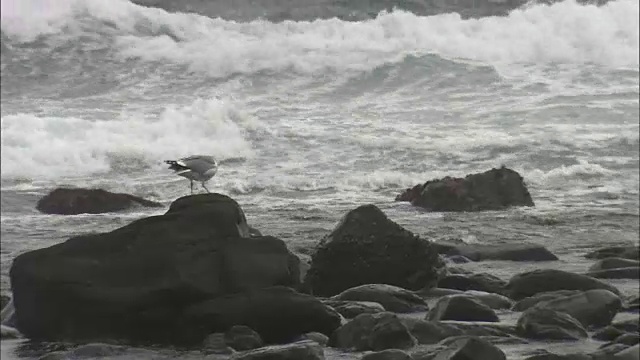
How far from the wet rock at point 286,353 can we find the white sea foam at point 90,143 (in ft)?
4.19

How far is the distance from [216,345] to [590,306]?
127 centimetres

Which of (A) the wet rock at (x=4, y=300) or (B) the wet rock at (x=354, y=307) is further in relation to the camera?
(A) the wet rock at (x=4, y=300)

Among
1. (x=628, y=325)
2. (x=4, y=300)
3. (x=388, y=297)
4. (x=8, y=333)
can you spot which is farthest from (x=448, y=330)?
(x=4, y=300)

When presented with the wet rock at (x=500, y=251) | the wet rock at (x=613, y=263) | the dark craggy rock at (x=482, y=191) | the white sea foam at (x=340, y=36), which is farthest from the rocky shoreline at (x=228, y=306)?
the white sea foam at (x=340, y=36)

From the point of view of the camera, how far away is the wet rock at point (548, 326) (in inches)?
119

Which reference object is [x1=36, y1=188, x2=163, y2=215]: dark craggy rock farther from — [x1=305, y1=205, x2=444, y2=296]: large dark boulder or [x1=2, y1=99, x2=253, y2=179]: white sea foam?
[x1=305, y1=205, x2=444, y2=296]: large dark boulder

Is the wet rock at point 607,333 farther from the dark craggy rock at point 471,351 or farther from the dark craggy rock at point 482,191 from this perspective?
the dark craggy rock at point 482,191

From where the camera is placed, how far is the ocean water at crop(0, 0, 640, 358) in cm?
385

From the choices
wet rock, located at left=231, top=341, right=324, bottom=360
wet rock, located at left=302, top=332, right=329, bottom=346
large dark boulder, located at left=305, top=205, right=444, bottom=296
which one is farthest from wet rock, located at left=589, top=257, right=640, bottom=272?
wet rock, located at left=231, top=341, right=324, bottom=360

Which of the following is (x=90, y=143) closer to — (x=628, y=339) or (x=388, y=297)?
(x=388, y=297)

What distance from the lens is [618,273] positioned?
3.76 metres

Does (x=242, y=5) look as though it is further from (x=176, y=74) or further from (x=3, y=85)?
(x=3, y=85)

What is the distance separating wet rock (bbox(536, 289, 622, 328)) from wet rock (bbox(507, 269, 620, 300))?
24 centimetres

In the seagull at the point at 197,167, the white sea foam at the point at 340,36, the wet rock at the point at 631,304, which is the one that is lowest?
the wet rock at the point at 631,304
